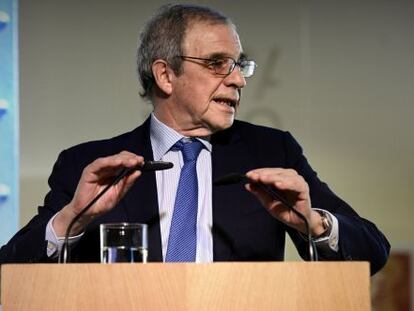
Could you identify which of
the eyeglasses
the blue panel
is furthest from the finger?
the blue panel

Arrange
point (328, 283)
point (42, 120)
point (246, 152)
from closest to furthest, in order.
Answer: point (328, 283) → point (246, 152) → point (42, 120)

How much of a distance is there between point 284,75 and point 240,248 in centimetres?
123

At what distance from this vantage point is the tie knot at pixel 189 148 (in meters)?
2.04

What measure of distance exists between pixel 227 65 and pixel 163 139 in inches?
9.6

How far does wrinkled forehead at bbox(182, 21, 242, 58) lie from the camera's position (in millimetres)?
2049

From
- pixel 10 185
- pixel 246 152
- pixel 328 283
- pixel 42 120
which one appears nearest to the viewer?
pixel 328 283

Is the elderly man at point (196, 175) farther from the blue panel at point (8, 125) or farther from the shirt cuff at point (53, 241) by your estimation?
the blue panel at point (8, 125)

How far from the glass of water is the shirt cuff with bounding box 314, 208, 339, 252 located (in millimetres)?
388

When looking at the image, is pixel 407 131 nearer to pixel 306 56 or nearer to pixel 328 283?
pixel 306 56

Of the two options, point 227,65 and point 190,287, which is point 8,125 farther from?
point 190,287

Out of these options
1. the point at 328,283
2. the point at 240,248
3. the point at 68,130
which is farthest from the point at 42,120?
the point at 328,283

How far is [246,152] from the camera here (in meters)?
2.12

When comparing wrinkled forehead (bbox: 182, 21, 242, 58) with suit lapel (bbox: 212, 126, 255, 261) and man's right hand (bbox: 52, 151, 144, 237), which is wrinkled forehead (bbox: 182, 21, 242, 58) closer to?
suit lapel (bbox: 212, 126, 255, 261)

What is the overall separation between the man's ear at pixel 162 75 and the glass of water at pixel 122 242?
2.15ft
